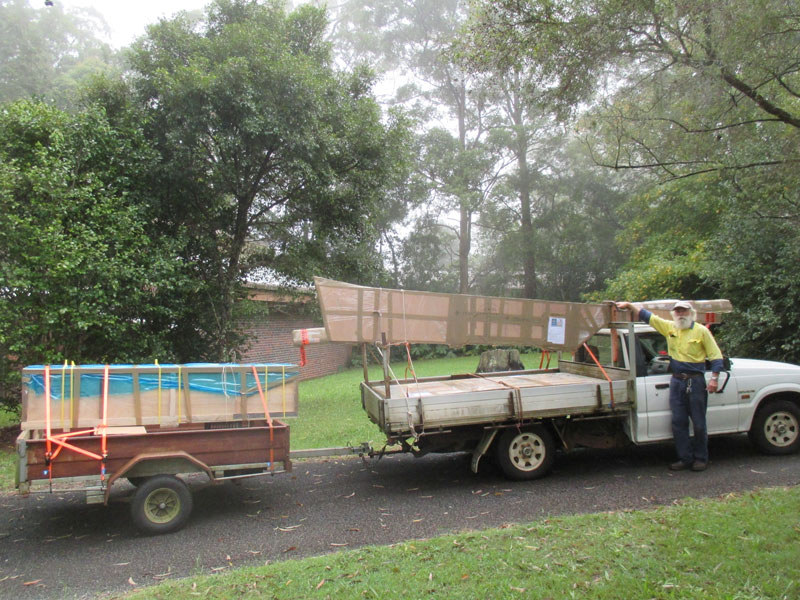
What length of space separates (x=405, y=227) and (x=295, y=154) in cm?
1899

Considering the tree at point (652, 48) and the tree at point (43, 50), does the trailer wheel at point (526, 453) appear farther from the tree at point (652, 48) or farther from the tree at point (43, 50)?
the tree at point (43, 50)

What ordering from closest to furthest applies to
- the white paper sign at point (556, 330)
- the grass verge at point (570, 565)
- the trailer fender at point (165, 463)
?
the grass verge at point (570, 565)
the trailer fender at point (165, 463)
the white paper sign at point (556, 330)

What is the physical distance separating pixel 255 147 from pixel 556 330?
666 cm

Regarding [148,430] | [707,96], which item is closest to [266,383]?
[148,430]

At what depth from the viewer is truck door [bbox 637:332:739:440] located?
21.5 feet

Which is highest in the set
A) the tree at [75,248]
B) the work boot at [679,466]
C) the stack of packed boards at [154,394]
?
the tree at [75,248]

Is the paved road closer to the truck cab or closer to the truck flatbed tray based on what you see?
the truck cab

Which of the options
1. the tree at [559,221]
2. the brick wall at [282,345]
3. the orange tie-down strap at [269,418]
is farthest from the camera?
the tree at [559,221]

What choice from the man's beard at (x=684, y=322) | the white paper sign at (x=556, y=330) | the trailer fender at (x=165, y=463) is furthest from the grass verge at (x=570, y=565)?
the white paper sign at (x=556, y=330)

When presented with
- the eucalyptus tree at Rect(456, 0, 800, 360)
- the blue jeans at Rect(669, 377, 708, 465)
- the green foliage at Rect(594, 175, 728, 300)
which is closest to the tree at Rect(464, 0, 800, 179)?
the eucalyptus tree at Rect(456, 0, 800, 360)

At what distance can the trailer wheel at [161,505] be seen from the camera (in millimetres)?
5164

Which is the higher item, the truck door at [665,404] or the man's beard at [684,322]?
the man's beard at [684,322]

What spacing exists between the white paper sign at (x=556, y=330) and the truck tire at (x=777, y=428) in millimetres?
2548

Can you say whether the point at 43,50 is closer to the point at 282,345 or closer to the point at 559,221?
the point at 282,345
